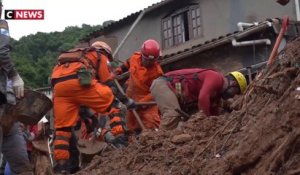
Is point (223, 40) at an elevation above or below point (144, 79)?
above

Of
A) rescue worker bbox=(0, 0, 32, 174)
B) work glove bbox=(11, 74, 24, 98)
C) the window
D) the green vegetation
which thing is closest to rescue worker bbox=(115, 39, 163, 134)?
rescue worker bbox=(0, 0, 32, 174)

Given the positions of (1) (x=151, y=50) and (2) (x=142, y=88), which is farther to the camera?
(2) (x=142, y=88)

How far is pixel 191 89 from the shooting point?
7.23m

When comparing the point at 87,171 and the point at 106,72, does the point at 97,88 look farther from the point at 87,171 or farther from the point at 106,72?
the point at 87,171

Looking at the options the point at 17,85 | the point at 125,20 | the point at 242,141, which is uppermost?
the point at 125,20

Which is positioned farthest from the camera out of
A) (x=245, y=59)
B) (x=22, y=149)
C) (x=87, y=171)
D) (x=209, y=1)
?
(x=209, y=1)

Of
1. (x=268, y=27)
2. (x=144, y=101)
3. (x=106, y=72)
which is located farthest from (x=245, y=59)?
(x=106, y=72)

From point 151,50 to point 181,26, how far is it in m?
10.7

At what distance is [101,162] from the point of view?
5.86 meters

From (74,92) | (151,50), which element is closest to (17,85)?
(74,92)

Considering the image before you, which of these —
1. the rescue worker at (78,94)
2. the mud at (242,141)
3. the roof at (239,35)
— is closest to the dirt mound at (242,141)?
the mud at (242,141)

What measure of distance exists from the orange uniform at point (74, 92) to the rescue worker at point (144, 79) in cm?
98

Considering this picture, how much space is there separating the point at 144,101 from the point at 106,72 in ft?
4.25

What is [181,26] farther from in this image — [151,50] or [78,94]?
[78,94]
